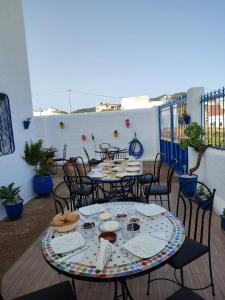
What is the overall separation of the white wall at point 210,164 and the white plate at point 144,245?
96.2 inches

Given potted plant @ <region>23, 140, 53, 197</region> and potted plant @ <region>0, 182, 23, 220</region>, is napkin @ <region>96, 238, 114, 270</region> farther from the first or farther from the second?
potted plant @ <region>23, 140, 53, 197</region>

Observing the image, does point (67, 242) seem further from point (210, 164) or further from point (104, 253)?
point (210, 164)

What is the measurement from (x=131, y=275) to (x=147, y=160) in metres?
7.64

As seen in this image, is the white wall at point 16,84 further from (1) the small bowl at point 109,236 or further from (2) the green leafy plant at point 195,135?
(2) the green leafy plant at point 195,135

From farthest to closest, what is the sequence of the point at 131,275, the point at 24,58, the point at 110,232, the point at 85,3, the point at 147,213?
the point at 85,3 < the point at 24,58 < the point at 147,213 < the point at 110,232 < the point at 131,275

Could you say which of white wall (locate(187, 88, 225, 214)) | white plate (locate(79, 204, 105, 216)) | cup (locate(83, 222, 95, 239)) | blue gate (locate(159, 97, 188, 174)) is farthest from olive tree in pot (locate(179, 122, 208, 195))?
cup (locate(83, 222, 95, 239))

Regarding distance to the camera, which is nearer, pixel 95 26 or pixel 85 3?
pixel 85 3

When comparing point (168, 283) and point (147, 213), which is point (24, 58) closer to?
point (147, 213)

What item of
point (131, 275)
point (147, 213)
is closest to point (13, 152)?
point (147, 213)

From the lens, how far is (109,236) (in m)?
1.46

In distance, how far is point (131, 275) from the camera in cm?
109

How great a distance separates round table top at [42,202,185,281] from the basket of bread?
44mm

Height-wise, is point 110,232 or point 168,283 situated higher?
point 110,232

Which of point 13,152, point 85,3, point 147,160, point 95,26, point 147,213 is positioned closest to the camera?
point 147,213
